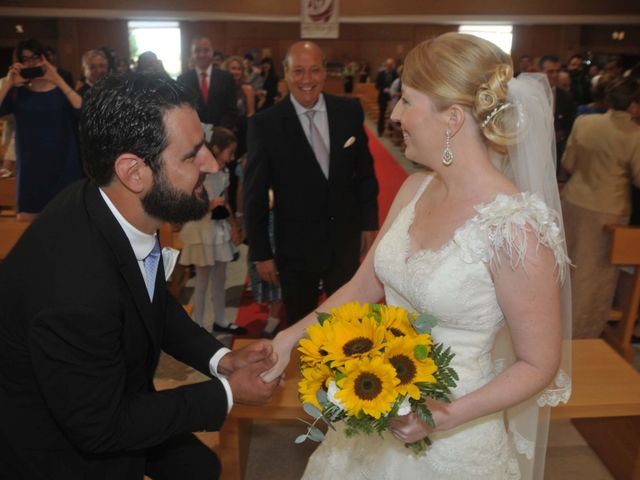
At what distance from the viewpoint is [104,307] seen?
1656mm

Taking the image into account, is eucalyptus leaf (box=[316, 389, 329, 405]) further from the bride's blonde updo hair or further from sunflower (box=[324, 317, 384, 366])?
the bride's blonde updo hair

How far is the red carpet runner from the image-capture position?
198 inches

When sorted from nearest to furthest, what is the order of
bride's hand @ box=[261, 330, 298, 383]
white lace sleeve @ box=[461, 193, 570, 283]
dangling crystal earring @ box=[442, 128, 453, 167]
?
1. white lace sleeve @ box=[461, 193, 570, 283]
2. dangling crystal earring @ box=[442, 128, 453, 167]
3. bride's hand @ box=[261, 330, 298, 383]

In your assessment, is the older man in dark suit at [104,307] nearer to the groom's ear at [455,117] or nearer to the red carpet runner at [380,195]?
the groom's ear at [455,117]

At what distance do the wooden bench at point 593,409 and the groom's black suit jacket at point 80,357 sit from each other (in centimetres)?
84

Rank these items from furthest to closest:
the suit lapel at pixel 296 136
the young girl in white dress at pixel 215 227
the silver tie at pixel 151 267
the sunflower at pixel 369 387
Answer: the young girl in white dress at pixel 215 227 < the suit lapel at pixel 296 136 < the silver tie at pixel 151 267 < the sunflower at pixel 369 387

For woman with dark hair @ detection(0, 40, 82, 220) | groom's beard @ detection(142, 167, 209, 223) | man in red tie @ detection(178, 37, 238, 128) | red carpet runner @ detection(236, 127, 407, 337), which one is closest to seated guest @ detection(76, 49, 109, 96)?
man in red tie @ detection(178, 37, 238, 128)

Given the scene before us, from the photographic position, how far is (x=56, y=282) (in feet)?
5.32

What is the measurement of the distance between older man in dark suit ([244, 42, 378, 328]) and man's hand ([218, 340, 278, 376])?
145 cm

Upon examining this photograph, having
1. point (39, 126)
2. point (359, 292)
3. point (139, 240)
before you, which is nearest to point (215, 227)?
point (39, 126)

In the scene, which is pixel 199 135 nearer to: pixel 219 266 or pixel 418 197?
pixel 418 197

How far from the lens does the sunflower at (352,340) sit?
1.62 meters

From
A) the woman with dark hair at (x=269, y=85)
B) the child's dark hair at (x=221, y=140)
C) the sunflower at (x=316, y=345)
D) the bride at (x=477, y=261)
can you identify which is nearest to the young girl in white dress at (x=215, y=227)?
the child's dark hair at (x=221, y=140)

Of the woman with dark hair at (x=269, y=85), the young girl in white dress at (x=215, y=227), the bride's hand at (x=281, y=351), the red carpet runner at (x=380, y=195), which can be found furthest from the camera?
the woman with dark hair at (x=269, y=85)
